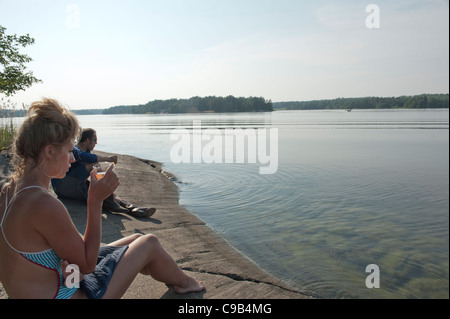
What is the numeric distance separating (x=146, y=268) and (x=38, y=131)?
1667mm

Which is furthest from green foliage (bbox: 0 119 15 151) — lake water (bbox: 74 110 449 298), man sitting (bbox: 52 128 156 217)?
man sitting (bbox: 52 128 156 217)

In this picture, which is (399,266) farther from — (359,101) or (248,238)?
(359,101)

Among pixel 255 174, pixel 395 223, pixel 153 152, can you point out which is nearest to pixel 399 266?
pixel 395 223

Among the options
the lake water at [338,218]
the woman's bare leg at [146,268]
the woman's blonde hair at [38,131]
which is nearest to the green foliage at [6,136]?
the lake water at [338,218]

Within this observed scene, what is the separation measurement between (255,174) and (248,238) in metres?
6.75

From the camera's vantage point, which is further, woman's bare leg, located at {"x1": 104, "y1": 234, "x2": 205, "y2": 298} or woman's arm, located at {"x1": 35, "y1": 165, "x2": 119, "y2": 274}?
woman's bare leg, located at {"x1": 104, "y1": 234, "x2": 205, "y2": 298}

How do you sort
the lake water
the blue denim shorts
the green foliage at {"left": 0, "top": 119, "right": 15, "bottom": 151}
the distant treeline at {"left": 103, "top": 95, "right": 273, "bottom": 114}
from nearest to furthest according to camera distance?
the blue denim shorts → the lake water → the green foliage at {"left": 0, "top": 119, "right": 15, "bottom": 151} → the distant treeline at {"left": 103, "top": 95, "right": 273, "bottom": 114}

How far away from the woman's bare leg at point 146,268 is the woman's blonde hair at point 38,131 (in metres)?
1.12

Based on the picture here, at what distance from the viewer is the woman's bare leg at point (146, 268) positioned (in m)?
2.70

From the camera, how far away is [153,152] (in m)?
21.1

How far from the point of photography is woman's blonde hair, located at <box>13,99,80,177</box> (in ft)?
6.98

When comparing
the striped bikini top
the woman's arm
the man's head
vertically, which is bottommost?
the striped bikini top

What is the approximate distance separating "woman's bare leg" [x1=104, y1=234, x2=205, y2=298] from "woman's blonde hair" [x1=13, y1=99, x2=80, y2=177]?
1.12 meters

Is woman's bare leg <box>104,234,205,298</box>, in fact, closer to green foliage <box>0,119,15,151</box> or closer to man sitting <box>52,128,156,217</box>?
man sitting <box>52,128,156,217</box>
